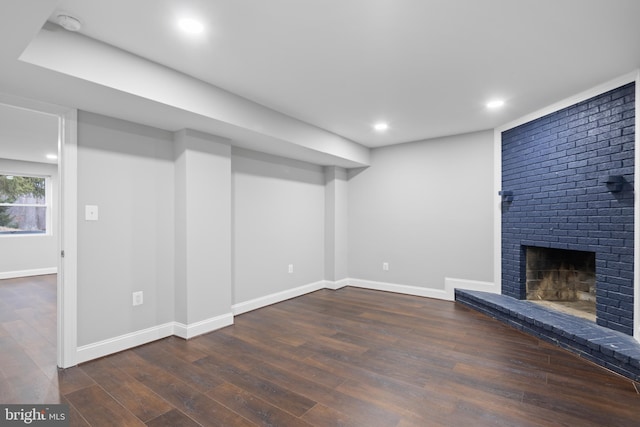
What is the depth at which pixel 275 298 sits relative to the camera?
4.40 metres

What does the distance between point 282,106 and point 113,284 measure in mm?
2291

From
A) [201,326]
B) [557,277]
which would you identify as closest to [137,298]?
[201,326]

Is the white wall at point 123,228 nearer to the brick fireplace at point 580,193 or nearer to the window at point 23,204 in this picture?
the brick fireplace at point 580,193

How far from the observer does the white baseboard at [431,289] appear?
431cm

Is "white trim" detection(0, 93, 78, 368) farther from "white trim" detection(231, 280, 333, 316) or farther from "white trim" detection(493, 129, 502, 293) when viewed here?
"white trim" detection(493, 129, 502, 293)

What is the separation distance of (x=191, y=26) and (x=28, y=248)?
22.4 ft

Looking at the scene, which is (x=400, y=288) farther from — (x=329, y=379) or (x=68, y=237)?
(x=68, y=237)

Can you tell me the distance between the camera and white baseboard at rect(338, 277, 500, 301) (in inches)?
170

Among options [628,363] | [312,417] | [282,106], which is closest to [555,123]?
[628,363]

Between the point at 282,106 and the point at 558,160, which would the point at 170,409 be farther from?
the point at 558,160

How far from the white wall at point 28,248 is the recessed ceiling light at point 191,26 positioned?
5.82 metres

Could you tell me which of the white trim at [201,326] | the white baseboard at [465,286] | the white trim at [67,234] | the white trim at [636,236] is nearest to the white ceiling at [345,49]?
the white trim at [67,234]

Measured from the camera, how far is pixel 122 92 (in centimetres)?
227

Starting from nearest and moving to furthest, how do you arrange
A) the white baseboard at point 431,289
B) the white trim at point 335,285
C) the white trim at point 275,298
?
the white trim at point 275,298
the white baseboard at point 431,289
the white trim at point 335,285
